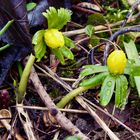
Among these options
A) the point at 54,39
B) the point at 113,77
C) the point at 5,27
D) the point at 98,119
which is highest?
the point at 5,27

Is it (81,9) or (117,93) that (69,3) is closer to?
(81,9)

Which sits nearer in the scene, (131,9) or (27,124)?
(27,124)

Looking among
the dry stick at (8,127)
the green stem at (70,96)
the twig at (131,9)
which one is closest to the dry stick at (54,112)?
the green stem at (70,96)

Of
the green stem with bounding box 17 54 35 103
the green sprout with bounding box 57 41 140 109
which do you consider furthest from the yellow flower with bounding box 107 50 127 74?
the green stem with bounding box 17 54 35 103

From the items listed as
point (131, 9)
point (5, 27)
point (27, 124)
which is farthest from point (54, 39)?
point (131, 9)

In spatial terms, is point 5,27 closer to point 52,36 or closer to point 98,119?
point 52,36

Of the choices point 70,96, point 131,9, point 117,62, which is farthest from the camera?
point 131,9

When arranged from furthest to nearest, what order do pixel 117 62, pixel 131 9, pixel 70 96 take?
pixel 131 9 → pixel 70 96 → pixel 117 62

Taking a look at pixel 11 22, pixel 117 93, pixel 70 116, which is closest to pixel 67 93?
pixel 70 116
